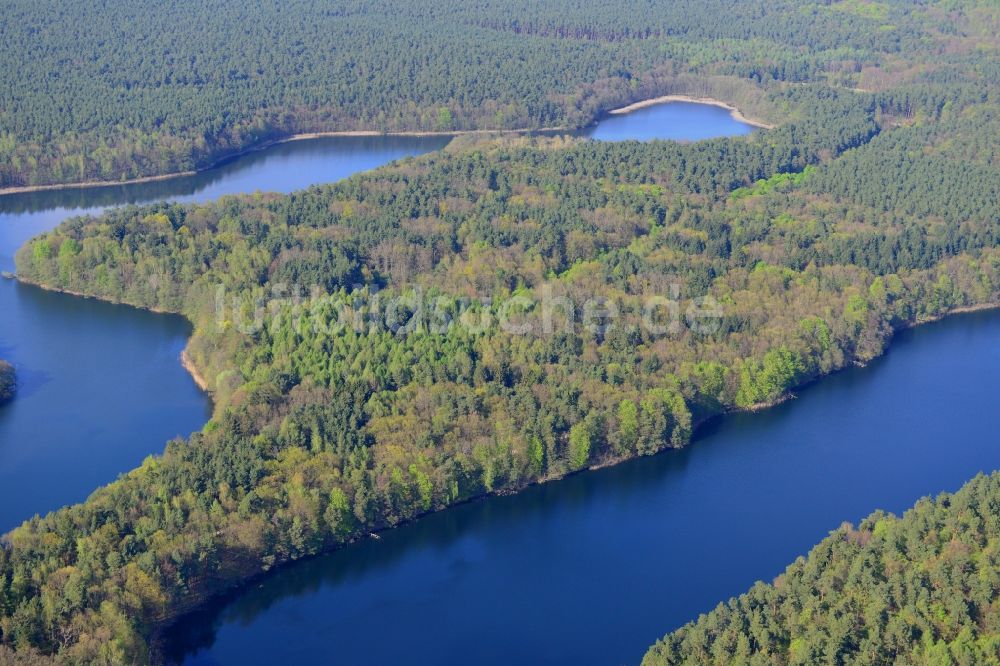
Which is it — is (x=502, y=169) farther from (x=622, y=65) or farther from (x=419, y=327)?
(x=622, y=65)

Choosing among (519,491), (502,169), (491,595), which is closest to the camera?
(491,595)

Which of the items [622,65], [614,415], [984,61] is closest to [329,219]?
[614,415]

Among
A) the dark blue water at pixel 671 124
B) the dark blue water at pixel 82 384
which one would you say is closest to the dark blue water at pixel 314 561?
the dark blue water at pixel 82 384

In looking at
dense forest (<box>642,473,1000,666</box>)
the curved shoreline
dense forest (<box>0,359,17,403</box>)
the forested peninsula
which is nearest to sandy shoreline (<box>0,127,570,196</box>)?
the curved shoreline

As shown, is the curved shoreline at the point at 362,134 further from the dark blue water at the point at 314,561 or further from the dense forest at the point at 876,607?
the dense forest at the point at 876,607

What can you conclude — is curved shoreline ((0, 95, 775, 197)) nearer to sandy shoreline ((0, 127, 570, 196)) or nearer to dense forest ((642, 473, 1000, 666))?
sandy shoreline ((0, 127, 570, 196))

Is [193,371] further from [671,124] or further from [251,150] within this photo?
[671,124]
